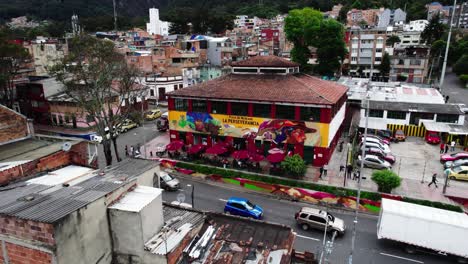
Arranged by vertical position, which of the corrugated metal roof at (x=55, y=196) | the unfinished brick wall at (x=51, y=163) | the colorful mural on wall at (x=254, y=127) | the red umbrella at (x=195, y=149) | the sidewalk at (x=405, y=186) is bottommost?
the sidewalk at (x=405, y=186)

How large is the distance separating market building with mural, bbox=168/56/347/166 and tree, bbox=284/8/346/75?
29.3 metres

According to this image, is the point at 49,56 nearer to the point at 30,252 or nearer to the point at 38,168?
the point at 38,168

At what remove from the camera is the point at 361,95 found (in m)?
47.2

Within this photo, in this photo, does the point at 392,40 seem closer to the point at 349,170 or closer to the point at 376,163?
the point at 376,163

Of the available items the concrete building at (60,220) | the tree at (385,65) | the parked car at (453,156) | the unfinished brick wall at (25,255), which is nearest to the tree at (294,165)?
the parked car at (453,156)

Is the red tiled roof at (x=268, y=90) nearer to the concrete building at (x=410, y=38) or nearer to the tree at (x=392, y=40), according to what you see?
the tree at (x=392, y=40)

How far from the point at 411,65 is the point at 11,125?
7471 cm

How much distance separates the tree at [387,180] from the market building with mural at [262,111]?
6116mm

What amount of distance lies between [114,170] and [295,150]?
2110cm

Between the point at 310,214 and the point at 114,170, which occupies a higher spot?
the point at 114,170

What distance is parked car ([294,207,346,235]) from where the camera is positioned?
826 inches

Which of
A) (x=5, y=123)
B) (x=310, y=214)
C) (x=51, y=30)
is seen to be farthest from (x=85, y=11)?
(x=310, y=214)

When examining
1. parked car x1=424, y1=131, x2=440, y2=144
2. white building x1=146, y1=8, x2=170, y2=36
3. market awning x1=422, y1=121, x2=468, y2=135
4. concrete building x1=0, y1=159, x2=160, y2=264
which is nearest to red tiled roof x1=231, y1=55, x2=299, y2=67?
market awning x1=422, y1=121, x2=468, y2=135

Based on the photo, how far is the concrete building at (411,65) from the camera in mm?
70188
